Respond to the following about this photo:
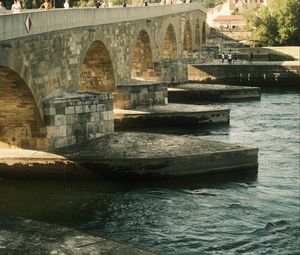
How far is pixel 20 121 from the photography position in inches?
722

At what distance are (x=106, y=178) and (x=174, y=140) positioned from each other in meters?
3.13

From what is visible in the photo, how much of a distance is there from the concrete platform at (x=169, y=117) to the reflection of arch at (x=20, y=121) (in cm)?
791

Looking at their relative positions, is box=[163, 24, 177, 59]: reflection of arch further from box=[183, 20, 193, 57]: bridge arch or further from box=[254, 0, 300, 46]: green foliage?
box=[254, 0, 300, 46]: green foliage

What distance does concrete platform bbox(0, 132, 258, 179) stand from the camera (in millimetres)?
18000

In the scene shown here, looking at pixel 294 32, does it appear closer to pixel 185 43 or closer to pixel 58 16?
pixel 185 43

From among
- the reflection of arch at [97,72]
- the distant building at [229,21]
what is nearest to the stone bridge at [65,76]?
the reflection of arch at [97,72]

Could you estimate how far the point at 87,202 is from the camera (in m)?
16.3

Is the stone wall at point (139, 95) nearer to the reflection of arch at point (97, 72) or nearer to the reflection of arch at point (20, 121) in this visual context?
the reflection of arch at point (97, 72)

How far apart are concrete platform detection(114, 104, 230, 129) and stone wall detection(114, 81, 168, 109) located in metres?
0.31

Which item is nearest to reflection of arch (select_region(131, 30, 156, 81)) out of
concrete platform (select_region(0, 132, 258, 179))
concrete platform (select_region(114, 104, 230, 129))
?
concrete platform (select_region(114, 104, 230, 129))

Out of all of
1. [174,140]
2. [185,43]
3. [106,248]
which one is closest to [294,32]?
[185,43]

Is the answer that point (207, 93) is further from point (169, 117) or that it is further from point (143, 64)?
point (169, 117)

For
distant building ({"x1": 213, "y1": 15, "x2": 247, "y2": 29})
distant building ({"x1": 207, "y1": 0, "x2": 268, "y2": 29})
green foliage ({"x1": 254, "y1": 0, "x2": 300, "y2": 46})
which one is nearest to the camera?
green foliage ({"x1": 254, "y1": 0, "x2": 300, "y2": 46})

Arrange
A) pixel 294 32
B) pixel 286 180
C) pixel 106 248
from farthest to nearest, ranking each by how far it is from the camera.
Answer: pixel 294 32
pixel 286 180
pixel 106 248
